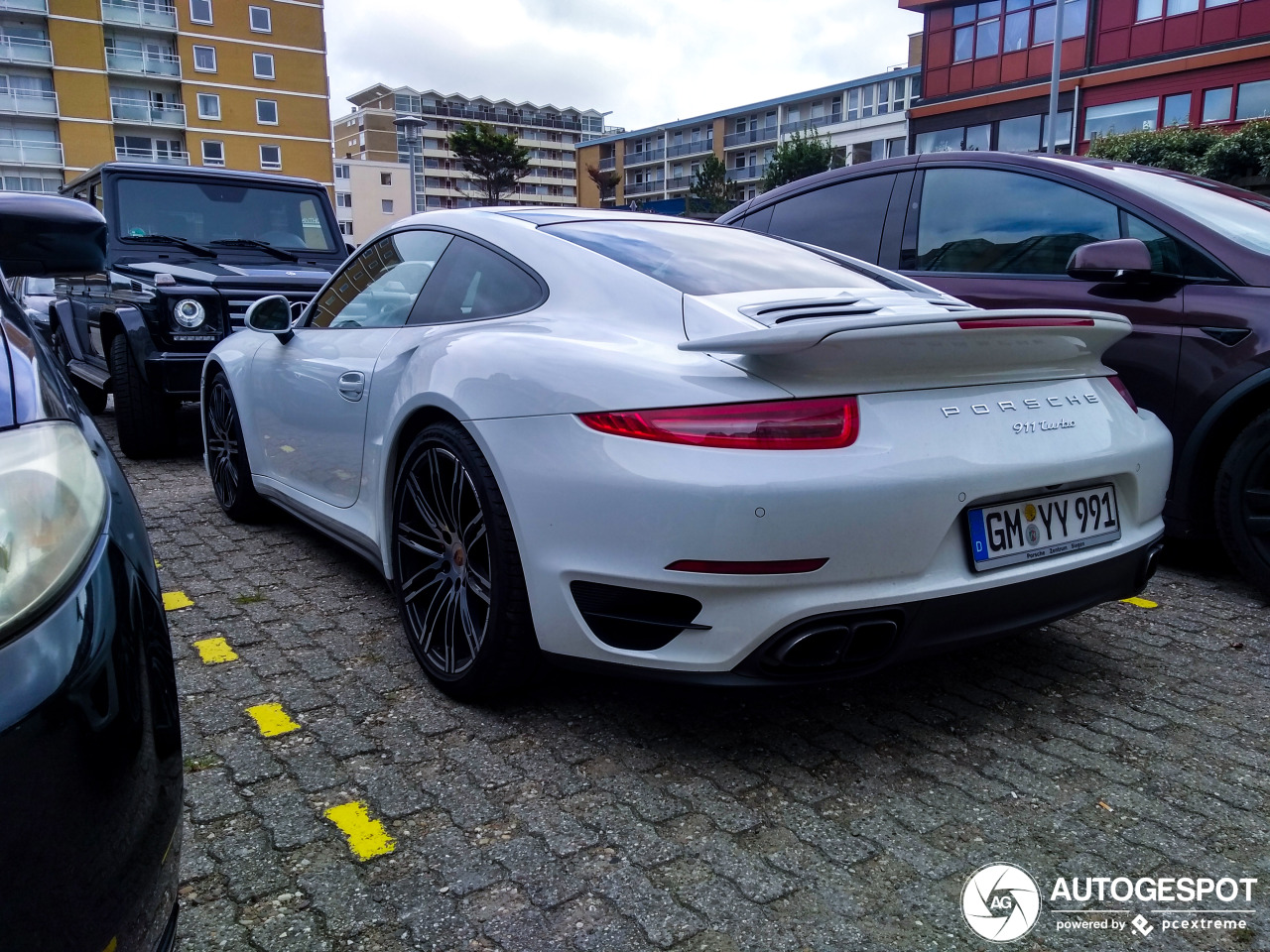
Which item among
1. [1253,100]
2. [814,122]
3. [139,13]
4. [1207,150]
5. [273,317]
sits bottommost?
[273,317]

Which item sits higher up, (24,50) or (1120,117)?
(24,50)

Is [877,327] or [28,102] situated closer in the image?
[877,327]

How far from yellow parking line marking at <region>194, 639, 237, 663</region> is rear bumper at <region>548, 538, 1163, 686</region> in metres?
1.24

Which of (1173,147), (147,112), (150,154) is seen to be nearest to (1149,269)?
(1173,147)

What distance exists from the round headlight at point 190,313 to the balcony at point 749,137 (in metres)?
83.3

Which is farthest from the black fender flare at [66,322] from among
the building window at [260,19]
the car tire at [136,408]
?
the building window at [260,19]

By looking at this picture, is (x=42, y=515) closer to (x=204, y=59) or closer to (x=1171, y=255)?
(x=1171, y=255)

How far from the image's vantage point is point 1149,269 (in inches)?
137

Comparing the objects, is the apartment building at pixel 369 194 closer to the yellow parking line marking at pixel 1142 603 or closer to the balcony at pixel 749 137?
the balcony at pixel 749 137

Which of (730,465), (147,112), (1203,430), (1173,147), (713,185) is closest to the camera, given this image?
(730,465)

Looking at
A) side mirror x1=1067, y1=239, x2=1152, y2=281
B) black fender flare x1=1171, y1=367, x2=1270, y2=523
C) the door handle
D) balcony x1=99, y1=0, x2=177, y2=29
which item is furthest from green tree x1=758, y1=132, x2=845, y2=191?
the door handle

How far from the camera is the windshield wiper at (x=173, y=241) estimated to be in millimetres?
6609

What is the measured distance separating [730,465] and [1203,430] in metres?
2.32

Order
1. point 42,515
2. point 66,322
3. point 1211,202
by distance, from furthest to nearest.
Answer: point 66,322 < point 1211,202 < point 42,515
